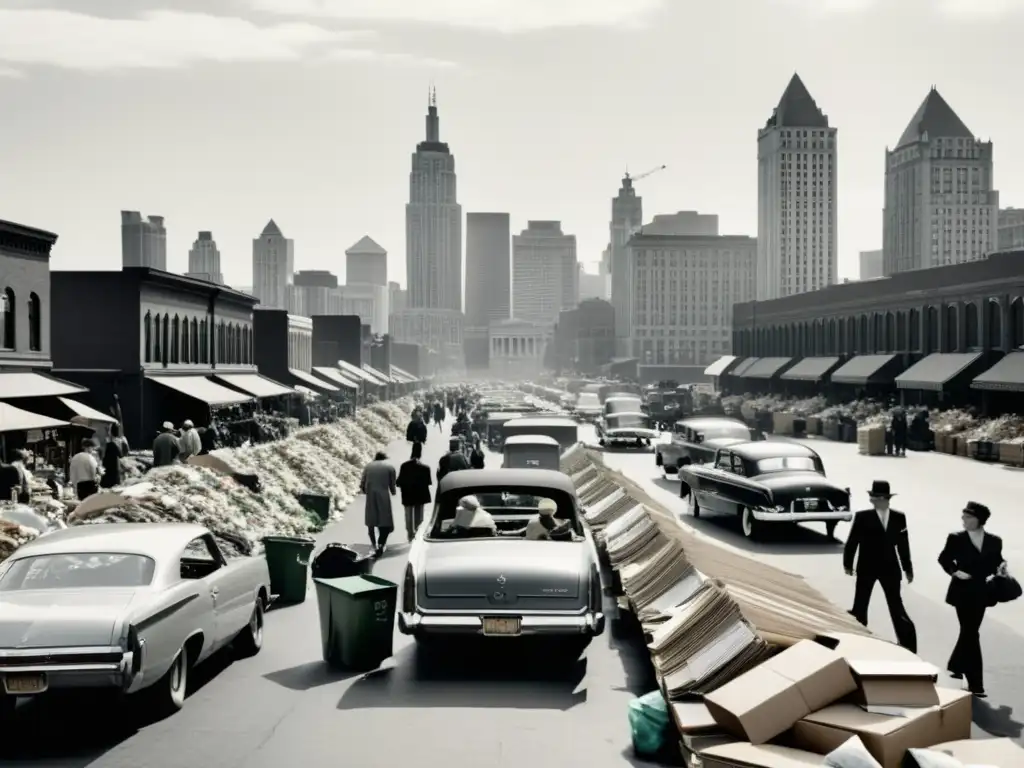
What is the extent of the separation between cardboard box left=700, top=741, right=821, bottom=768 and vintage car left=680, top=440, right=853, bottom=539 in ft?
39.4

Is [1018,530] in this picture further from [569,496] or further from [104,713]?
[104,713]

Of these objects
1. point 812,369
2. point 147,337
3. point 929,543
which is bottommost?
point 929,543

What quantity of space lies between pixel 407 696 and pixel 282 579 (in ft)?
15.5

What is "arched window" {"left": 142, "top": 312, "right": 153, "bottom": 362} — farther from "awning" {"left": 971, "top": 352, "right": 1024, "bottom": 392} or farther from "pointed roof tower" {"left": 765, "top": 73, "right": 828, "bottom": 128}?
"pointed roof tower" {"left": 765, "top": 73, "right": 828, "bottom": 128}

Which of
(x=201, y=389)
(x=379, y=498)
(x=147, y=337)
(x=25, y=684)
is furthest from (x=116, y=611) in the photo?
(x=201, y=389)

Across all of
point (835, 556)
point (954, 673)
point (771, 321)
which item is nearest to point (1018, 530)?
point (835, 556)

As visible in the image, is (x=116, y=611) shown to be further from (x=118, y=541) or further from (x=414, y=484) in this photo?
(x=414, y=484)

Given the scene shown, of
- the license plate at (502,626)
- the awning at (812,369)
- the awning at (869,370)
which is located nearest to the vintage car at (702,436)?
the license plate at (502,626)

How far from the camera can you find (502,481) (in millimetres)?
11656

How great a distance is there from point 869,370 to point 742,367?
29770 mm

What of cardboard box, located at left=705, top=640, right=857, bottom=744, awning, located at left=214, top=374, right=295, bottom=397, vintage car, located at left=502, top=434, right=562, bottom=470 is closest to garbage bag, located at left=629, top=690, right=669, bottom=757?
cardboard box, located at left=705, top=640, right=857, bottom=744

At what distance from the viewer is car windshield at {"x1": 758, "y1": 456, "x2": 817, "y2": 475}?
1962 cm

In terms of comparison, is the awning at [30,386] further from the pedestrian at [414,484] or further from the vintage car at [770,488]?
the vintage car at [770,488]

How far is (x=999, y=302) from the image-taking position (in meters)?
50.5
